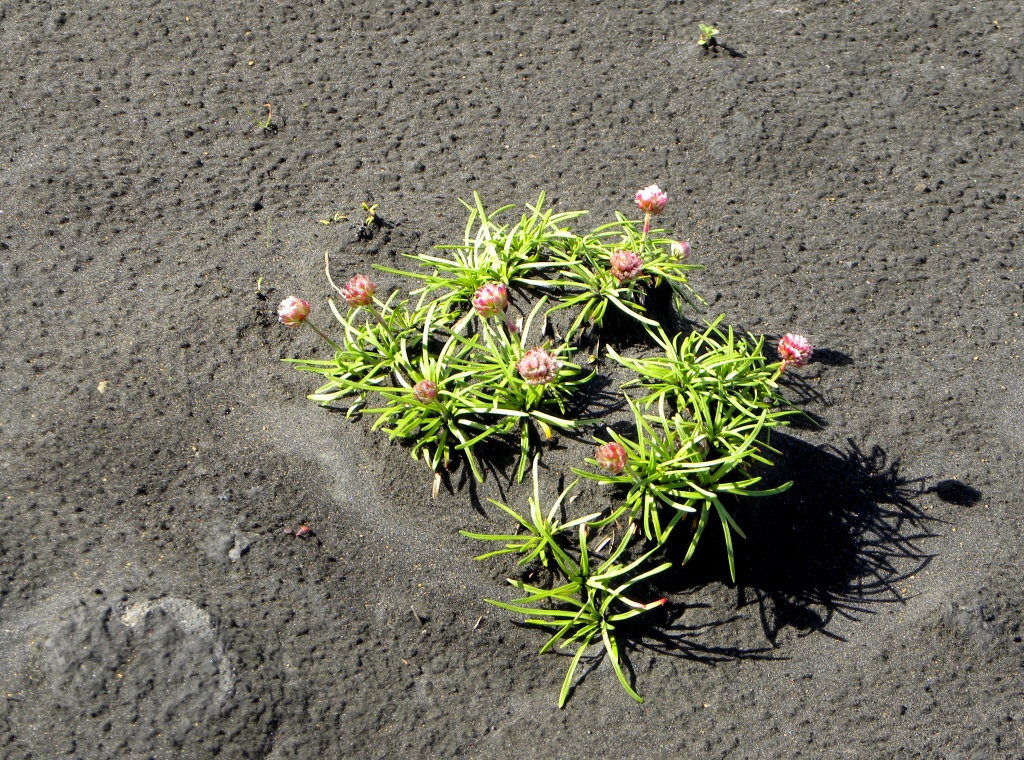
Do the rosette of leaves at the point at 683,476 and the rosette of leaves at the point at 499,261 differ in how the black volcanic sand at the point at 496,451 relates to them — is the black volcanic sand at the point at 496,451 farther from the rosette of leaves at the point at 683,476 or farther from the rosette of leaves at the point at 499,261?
the rosette of leaves at the point at 499,261

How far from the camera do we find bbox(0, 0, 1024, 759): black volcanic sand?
8.11 feet

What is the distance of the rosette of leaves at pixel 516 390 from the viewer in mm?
2754

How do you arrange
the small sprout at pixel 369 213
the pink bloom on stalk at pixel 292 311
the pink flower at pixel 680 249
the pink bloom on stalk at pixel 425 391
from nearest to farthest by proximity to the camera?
the pink bloom on stalk at pixel 425 391
the pink bloom on stalk at pixel 292 311
the pink flower at pixel 680 249
the small sprout at pixel 369 213

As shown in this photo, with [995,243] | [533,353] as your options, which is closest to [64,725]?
[533,353]

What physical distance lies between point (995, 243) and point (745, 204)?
1.02m

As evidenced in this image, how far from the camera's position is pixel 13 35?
4.08 m

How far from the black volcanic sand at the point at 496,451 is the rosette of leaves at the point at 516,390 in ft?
0.41

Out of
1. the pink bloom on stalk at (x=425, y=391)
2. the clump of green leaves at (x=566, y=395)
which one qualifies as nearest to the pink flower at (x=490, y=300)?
the clump of green leaves at (x=566, y=395)

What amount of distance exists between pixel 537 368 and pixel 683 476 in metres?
0.51

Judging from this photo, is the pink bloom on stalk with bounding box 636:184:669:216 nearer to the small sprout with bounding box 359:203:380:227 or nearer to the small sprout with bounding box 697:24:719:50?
the small sprout with bounding box 359:203:380:227

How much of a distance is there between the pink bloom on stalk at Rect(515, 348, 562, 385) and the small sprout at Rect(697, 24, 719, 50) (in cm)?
237

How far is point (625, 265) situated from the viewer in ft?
9.19

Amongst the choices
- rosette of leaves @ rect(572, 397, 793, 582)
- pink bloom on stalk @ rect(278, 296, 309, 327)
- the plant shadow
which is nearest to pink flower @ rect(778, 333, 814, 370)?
rosette of leaves @ rect(572, 397, 793, 582)

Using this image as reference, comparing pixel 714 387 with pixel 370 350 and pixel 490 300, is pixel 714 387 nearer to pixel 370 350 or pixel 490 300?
pixel 490 300
